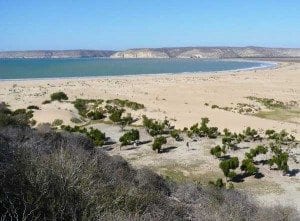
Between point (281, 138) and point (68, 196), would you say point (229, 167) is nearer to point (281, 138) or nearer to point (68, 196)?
point (281, 138)

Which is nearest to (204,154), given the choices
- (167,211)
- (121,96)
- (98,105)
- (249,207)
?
(249,207)

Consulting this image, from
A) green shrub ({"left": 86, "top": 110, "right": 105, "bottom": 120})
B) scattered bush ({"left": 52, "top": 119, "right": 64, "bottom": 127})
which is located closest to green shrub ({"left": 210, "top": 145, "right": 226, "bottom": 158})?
scattered bush ({"left": 52, "top": 119, "right": 64, "bottom": 127})

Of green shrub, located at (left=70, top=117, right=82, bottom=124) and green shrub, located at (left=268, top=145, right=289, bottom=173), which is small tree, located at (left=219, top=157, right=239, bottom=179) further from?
green shrub, located at (left=70, top=117, right=82, bottom=124)

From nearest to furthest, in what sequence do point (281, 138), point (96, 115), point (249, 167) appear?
1. point (249, 167)
2. point (281, 138)
3. point (96, 115)

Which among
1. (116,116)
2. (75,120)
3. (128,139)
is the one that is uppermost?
(128,139)

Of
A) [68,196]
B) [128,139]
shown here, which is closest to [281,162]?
[128,139]

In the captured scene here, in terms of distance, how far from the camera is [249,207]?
35.5 ft

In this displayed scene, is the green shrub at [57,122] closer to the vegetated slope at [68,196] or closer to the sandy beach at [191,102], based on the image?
the sandy beach at [191,102]

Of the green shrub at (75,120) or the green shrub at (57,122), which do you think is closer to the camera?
the green shrub at (57,122)

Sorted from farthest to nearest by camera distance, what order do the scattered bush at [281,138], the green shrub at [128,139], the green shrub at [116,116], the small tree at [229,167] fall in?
the green shrub at [116,116] < the scattered bush at [281,138] < the green shrub at [128,139] < the small tree at [229,167]

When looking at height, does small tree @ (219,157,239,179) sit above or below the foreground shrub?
below

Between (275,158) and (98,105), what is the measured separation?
21843 millimetres

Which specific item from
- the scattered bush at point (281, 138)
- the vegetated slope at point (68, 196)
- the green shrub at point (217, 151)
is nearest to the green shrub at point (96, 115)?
the scattered bush at point (281, 138)

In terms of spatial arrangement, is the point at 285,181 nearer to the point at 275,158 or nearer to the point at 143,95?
the point at 275,158
